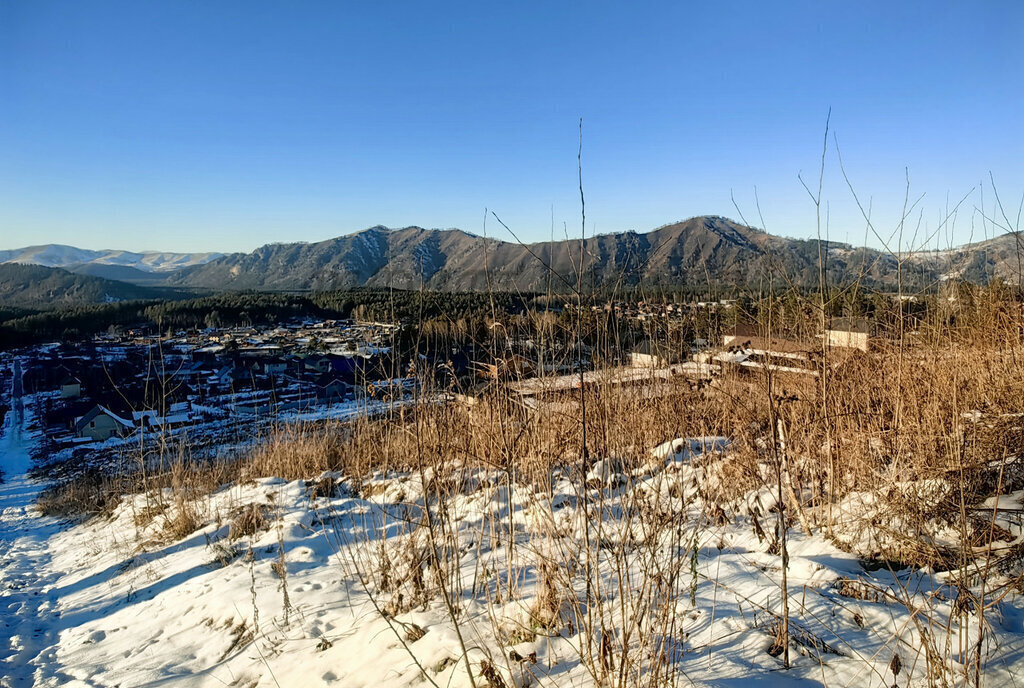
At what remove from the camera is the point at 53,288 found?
66625mm

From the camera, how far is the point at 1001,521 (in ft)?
6.65

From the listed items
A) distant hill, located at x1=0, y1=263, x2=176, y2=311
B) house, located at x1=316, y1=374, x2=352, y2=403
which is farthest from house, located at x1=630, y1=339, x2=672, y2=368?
distant hill, located at x1=0, y1=263, x2=176, y2=311

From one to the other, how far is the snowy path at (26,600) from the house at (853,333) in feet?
17.5

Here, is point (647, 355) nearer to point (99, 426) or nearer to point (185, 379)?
point (99, 426)

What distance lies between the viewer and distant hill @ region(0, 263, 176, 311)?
205ft

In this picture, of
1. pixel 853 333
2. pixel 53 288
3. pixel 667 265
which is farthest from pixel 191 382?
pixel 53 288

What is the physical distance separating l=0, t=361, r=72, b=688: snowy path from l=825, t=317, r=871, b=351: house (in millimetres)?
5342

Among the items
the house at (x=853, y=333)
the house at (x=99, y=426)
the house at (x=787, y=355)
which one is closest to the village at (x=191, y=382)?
the house at (x=99, y=426)

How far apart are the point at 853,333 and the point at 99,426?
26.7 metres

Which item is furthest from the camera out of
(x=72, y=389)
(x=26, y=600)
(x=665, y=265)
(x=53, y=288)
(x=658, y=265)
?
(x=53, y=288)

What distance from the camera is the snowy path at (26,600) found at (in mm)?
2766

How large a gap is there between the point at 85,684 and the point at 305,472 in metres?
3.16

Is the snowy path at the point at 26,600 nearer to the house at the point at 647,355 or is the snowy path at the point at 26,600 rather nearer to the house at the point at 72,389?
the house at the point at 647,355

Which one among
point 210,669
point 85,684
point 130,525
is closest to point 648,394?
point 210,669
